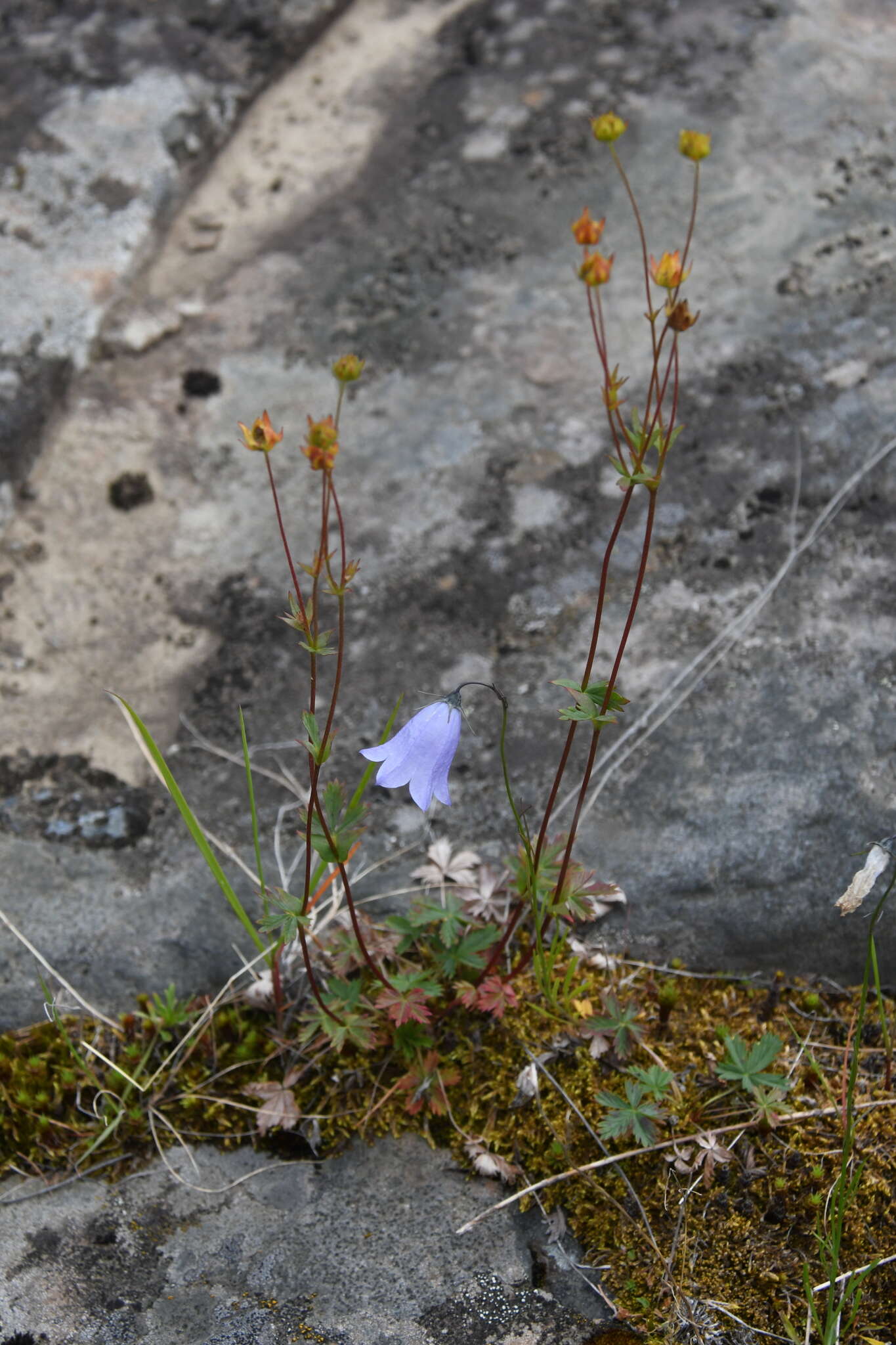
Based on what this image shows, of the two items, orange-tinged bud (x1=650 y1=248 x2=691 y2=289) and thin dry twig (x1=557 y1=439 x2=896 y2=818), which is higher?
orange-tinged bud (x1=650 y1=248 x2=691 y2=289)

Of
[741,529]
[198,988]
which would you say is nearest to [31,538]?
[198,988]

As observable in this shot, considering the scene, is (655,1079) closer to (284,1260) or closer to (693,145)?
(284,1260)

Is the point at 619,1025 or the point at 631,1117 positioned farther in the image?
the point at 619,1025

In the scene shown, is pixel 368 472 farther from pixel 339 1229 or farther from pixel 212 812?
pixel 339 1229

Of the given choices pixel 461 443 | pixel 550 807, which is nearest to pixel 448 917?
pixel 550 807

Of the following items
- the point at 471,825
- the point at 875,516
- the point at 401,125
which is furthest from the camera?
the point at 401,125

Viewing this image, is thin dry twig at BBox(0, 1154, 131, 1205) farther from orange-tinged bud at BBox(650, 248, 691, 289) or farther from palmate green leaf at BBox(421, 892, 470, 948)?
orange-tinged bud at BBox(650, 248, 691, 289)

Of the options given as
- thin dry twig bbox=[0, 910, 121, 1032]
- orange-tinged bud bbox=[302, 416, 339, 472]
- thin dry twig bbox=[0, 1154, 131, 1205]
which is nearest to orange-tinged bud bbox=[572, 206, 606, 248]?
orange-tinged bud bbox=[302, 416, 339, 472]
